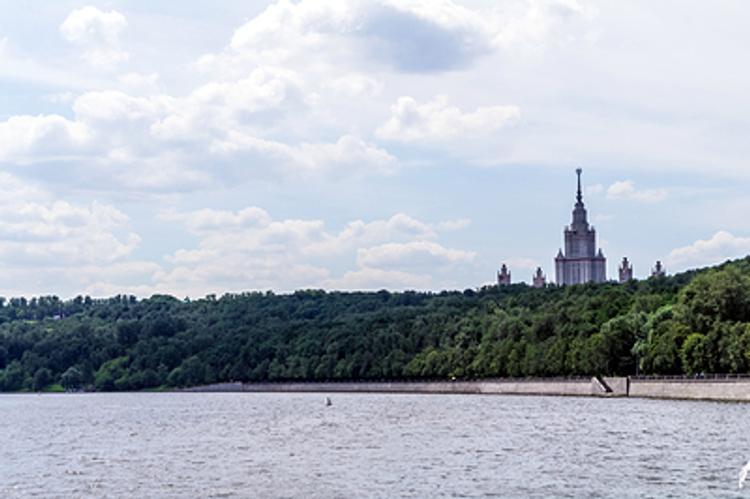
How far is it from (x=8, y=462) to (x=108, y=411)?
96050 millimetres

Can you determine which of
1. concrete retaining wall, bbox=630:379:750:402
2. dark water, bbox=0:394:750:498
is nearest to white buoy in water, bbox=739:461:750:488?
dark water, bbox=0:394:750:498

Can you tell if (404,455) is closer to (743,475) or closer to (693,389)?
(743,475)

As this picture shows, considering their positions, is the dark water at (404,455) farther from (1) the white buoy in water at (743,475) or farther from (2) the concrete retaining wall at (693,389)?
(2) the concrete retaining wall at (693,389)

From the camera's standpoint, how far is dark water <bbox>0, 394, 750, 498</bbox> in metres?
68.4

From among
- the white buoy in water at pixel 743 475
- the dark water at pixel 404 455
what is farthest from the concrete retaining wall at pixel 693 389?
the white buoy in water at pixel 743 475

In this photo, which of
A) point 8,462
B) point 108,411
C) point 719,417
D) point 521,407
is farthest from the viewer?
point 108,411

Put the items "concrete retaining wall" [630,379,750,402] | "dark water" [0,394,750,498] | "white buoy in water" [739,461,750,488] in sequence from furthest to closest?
"concrete retaining wall" [630,379,750,402] < "dark water" [0,394,750,498] < "white buoy in water" [739,461,750,488]

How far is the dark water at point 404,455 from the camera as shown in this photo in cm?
6838

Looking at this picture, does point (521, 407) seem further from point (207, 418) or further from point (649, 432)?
point (649, 432)

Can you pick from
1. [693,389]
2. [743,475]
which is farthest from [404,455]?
[693,389]

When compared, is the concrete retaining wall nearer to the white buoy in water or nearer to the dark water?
the dark water

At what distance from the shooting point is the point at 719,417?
4296 inches

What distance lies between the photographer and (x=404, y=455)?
8556 cm

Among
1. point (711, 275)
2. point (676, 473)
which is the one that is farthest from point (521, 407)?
point (676, 473)
